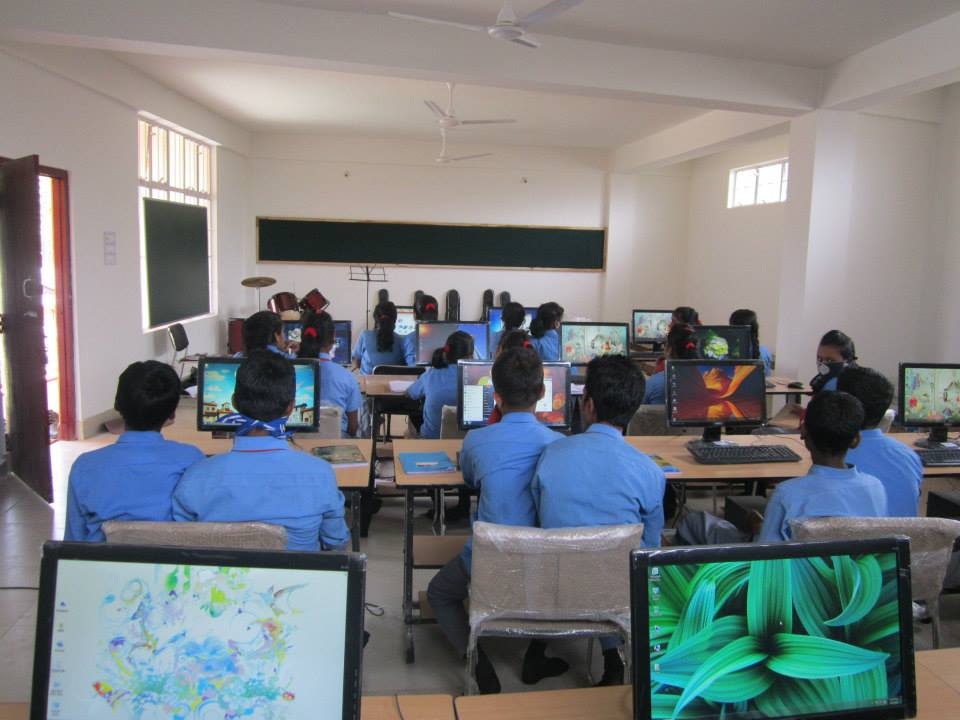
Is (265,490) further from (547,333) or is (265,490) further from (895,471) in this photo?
(547,333)

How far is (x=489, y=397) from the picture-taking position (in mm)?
3830

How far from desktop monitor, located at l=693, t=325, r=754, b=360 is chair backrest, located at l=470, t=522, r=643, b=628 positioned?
13.6 feet

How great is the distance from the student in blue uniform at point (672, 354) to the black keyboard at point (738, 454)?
0.80m

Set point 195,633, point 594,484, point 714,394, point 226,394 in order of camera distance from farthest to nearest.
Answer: point 714,394 < point 226,394 < point 594,484 < point 195,633

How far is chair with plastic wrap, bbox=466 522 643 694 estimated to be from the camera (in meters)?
2.03

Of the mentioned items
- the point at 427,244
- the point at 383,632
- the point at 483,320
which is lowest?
the point at 383,632

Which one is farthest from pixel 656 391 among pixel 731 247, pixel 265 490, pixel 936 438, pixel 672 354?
pixel 731 247

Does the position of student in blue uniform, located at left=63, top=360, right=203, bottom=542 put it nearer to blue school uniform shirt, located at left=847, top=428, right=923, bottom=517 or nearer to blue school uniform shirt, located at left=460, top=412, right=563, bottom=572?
blue school uniform shirt, located at left=460, top=412, right=563, bottom=572

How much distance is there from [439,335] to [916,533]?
410 cm

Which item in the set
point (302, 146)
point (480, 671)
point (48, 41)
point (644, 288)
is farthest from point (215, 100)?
point (480, 671)

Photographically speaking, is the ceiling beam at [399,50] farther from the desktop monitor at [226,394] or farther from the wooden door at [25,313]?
the desktop monitor at [226,394]

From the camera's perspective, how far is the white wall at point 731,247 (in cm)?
938

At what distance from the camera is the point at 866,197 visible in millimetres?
7254

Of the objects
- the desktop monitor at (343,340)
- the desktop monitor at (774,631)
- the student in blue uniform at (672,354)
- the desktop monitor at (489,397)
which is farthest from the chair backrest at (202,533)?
the desktop monitor at (343,340)
